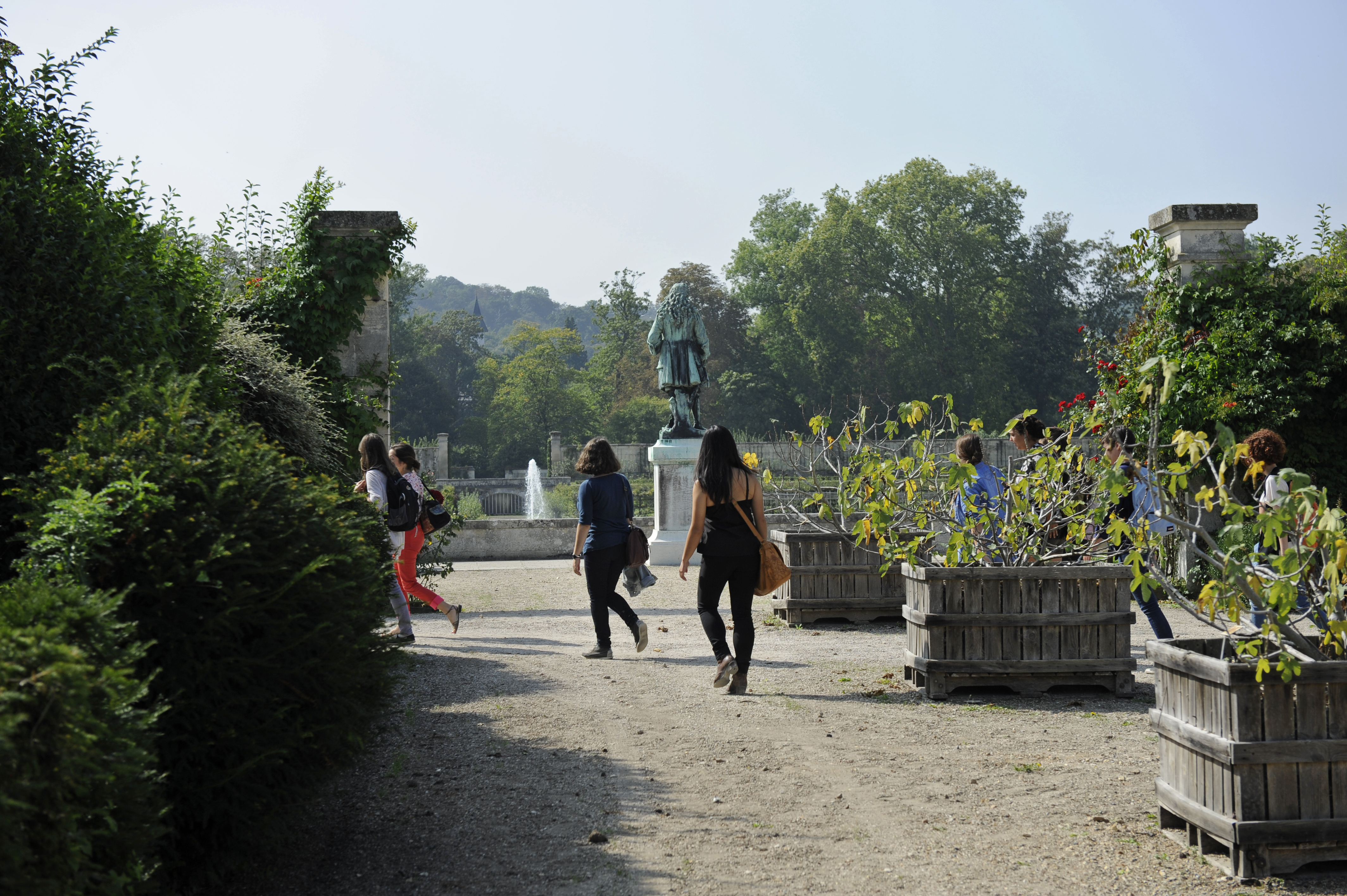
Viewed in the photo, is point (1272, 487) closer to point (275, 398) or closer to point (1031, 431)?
point (1031, 431)

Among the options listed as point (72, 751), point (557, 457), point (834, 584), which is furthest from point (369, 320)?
point (557, 457)

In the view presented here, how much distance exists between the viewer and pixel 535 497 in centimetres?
3641

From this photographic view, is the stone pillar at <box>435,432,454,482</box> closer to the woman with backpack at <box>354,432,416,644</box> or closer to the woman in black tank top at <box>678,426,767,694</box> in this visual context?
the woman with backpack at <box>354,432,416,644</box>

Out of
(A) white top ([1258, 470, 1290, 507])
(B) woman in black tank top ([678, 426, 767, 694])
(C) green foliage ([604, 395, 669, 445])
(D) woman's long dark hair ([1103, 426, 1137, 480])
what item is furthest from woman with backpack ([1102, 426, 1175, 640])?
(C) green foliage ([604, 395, 669, 445])

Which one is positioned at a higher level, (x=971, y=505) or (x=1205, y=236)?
(x=1205, y=236)

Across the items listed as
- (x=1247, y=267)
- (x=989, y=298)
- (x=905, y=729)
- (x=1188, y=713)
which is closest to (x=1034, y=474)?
(x=905, y=729)

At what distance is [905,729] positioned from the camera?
5516 mm

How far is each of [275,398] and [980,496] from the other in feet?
14.9

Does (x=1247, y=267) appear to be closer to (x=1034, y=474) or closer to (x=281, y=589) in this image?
(x=1034, y=474)

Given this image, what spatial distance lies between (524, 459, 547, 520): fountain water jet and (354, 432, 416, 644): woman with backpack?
80.9ft

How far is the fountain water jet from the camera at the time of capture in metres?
34.8

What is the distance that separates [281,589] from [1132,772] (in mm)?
3590

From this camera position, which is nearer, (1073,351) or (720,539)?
(720,539)

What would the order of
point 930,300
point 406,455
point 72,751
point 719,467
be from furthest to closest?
point 930,300
point 406,455
point 719,467
point 72,751
